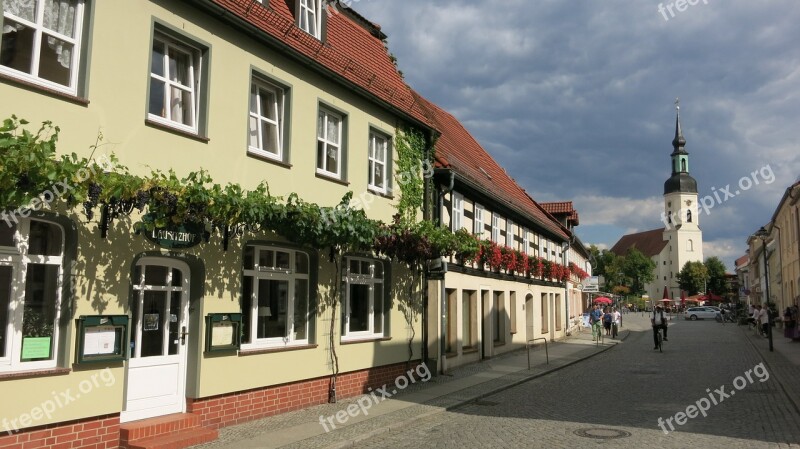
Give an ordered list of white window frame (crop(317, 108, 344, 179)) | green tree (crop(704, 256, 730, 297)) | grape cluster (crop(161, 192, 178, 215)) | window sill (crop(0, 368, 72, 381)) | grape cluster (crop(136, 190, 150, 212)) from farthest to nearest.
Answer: green tree (crop(704, 256, 730, 297)), white window frame (crop(317, 108, 344, 179)), grape cluster (crop(161, 192, 178, 215)), grape cluster (crop(136, 190, 150, 212)), window sill (crop(0, 368, 72, 381))

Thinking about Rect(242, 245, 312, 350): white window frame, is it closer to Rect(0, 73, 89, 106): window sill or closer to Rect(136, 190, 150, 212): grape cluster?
Rect(136, 190, 150, 212): grape cluster

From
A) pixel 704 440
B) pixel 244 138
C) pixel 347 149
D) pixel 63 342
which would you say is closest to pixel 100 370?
pixel 63 342

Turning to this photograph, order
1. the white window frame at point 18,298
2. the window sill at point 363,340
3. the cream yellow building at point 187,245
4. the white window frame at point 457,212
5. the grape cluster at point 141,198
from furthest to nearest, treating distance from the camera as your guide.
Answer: the white window frame at point 457,212
the window sill at point 363,340
the grape cluster at point 141,198
the cream yellow building at point 187,245
the white window frame at point 18,298

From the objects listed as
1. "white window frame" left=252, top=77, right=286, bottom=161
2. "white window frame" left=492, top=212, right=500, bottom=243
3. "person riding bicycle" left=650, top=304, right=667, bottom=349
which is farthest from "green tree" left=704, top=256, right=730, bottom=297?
"white window frame" left=252, top=77, right=286, bottom=161

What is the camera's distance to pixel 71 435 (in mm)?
7711

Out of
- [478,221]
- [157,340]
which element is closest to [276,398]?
[157,340]

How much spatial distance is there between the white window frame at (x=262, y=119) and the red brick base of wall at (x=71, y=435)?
15.1 ft

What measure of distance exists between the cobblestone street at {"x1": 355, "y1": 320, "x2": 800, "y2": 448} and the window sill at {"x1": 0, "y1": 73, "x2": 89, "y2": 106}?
5767 millimetres

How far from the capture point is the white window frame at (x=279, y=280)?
10875 millimetres

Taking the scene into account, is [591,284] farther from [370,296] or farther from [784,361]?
[370,296]

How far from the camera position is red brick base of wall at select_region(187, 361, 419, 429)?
977cm

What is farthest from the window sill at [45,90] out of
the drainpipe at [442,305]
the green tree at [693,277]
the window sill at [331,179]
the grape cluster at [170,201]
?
the green tree at [693,277]

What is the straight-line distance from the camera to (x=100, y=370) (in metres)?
8.16

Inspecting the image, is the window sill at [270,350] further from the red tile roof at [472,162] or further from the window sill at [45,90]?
the red tile roof at [472,162]
